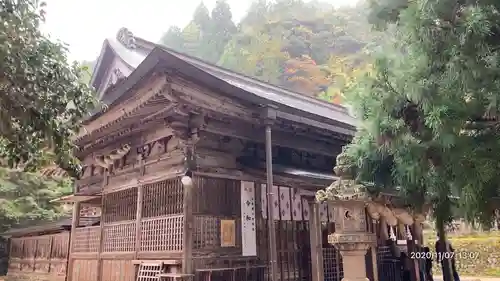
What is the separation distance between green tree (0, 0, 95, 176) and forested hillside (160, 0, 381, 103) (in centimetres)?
2900

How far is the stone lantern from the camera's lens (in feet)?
19.0

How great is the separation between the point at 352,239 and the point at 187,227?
350 centimetres

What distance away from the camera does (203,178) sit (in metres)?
8.55

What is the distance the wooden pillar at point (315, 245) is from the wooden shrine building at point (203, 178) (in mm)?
44

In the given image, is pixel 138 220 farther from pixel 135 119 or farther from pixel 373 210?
Result: pixel 373 210

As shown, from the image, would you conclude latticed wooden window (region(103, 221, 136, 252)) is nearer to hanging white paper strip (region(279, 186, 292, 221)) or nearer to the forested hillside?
hanging white paper strip (region(279, 186, 292, 221))

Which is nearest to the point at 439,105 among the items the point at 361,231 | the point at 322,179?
the point at 361,231

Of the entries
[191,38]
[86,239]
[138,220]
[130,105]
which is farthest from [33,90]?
[191,38]

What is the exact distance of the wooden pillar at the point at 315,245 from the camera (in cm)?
909

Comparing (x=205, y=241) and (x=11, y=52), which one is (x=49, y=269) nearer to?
(x=205, y=241)

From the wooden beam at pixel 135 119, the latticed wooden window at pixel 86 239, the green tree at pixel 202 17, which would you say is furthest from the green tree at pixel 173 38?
the wooden beam at pixel 135 119

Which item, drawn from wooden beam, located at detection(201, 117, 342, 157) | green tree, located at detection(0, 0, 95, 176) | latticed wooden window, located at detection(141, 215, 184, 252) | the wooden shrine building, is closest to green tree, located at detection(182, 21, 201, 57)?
the wooden shrine building

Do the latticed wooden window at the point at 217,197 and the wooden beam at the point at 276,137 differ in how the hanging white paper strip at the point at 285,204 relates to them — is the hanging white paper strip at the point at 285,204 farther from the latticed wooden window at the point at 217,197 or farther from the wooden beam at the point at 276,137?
the latticed wooden window at the point at 217,197

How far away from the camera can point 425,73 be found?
417 centimetres
